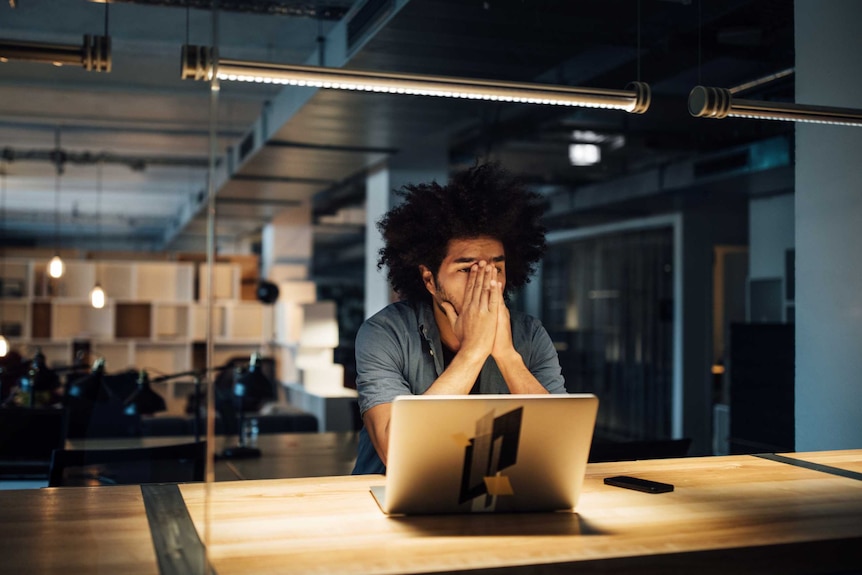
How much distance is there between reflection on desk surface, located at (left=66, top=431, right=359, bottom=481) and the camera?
4.10 m

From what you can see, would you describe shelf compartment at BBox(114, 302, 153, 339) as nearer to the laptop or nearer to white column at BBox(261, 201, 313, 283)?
white column at BBox(261, 201, 313, 283)

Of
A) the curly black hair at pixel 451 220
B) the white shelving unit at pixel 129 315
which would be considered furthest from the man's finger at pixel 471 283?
the white shelving unit at pixel 129 315

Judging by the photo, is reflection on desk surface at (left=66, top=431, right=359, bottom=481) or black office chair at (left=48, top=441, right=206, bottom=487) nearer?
black office chair at (left=48, top=441, right=206, bottom=487)

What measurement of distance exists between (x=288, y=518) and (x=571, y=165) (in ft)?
28.4

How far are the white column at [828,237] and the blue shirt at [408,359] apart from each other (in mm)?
1452

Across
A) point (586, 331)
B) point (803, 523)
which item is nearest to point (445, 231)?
point (803, 523)

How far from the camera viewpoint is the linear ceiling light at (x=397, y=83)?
2.36 metres

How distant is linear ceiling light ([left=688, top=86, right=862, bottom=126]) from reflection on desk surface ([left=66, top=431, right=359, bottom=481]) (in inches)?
88.7

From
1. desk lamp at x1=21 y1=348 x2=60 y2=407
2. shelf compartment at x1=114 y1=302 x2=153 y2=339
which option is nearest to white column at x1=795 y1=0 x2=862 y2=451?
desk lamp at x1=21 y1=348 x2=60 y2=407

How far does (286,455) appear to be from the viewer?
4.67m

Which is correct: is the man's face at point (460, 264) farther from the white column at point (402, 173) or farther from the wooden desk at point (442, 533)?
the white column at point (402, 173)

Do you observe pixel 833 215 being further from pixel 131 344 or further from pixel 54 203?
pixel 54 203

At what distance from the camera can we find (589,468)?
2.39 meters

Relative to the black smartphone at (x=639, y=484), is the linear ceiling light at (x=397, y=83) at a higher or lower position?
higher
